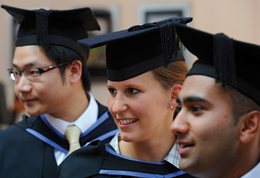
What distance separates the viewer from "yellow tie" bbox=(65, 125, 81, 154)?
3.81 meters

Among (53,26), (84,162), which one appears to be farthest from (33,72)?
(84,162)

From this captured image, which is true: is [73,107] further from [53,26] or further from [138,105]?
[138,105]

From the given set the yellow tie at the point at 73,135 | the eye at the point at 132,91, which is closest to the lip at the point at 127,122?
the eye at the point at 132,91

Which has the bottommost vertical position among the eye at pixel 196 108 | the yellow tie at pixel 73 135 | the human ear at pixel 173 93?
the yellow tie at pixel 73 135

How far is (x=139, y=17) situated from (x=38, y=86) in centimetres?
545

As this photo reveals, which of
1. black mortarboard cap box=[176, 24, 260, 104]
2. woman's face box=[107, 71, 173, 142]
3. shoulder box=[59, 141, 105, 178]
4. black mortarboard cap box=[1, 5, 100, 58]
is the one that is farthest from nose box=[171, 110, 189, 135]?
black mortarboard cap box=[1, 5, 100, 58]

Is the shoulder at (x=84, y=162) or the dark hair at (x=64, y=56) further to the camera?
the dark hair at (x=64, y=56)

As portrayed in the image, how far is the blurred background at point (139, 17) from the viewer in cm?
905

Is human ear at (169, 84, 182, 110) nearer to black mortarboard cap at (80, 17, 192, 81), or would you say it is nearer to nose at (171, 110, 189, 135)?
black mortarboard cap at (80, 17, 192, 81)

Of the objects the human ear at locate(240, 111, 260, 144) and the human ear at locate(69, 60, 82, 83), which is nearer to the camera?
the human ear at locate(240, 111, 260, 144)

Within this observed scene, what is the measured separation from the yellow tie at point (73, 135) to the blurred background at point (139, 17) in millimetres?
4992

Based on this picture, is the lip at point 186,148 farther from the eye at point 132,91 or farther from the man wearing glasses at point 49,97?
the man wearing glasses at point 49,97

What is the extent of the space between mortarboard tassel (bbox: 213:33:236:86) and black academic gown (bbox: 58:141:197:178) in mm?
753

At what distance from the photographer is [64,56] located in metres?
4.01
